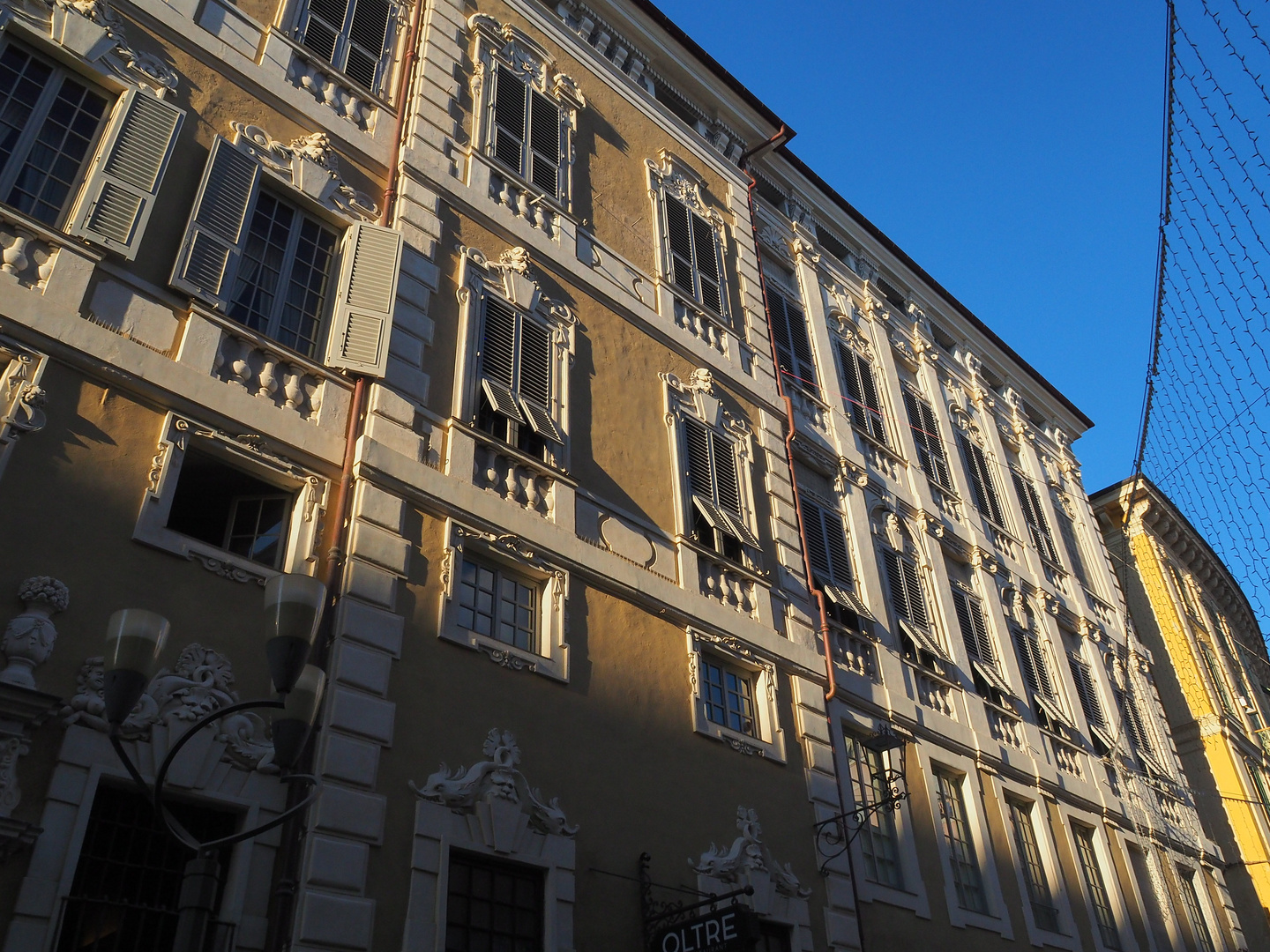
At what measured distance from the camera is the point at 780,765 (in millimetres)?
13023

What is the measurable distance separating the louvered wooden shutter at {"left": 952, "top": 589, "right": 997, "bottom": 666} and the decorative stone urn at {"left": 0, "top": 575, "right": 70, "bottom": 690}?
14782 mm

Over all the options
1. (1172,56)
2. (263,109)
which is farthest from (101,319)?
(1172,56)

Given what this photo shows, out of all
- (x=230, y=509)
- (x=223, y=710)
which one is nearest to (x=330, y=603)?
(x=230, y=509)

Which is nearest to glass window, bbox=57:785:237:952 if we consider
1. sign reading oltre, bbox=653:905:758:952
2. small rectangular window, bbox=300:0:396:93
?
sign reading oltre, bbox=653:905:758:952

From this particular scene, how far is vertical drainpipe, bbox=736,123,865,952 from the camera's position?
13734 mm

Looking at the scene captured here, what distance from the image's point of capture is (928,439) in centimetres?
2262

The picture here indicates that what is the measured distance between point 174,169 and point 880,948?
11.6 meters

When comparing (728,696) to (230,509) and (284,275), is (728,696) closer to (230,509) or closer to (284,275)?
(230,509)

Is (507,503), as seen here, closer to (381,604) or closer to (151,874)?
(381,604)

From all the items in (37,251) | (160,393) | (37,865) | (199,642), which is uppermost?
(37,251)

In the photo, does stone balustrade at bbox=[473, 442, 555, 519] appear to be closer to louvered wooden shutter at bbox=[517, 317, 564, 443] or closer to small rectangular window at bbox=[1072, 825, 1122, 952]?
louvered wooden shutter at bbox=[517, 317, 564, 443]

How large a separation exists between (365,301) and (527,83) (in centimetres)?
624

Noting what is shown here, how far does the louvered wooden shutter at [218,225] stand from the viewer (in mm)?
10391

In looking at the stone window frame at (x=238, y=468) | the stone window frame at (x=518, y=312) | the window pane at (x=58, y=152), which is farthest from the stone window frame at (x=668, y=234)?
the window pane at (x=58, y=152)
